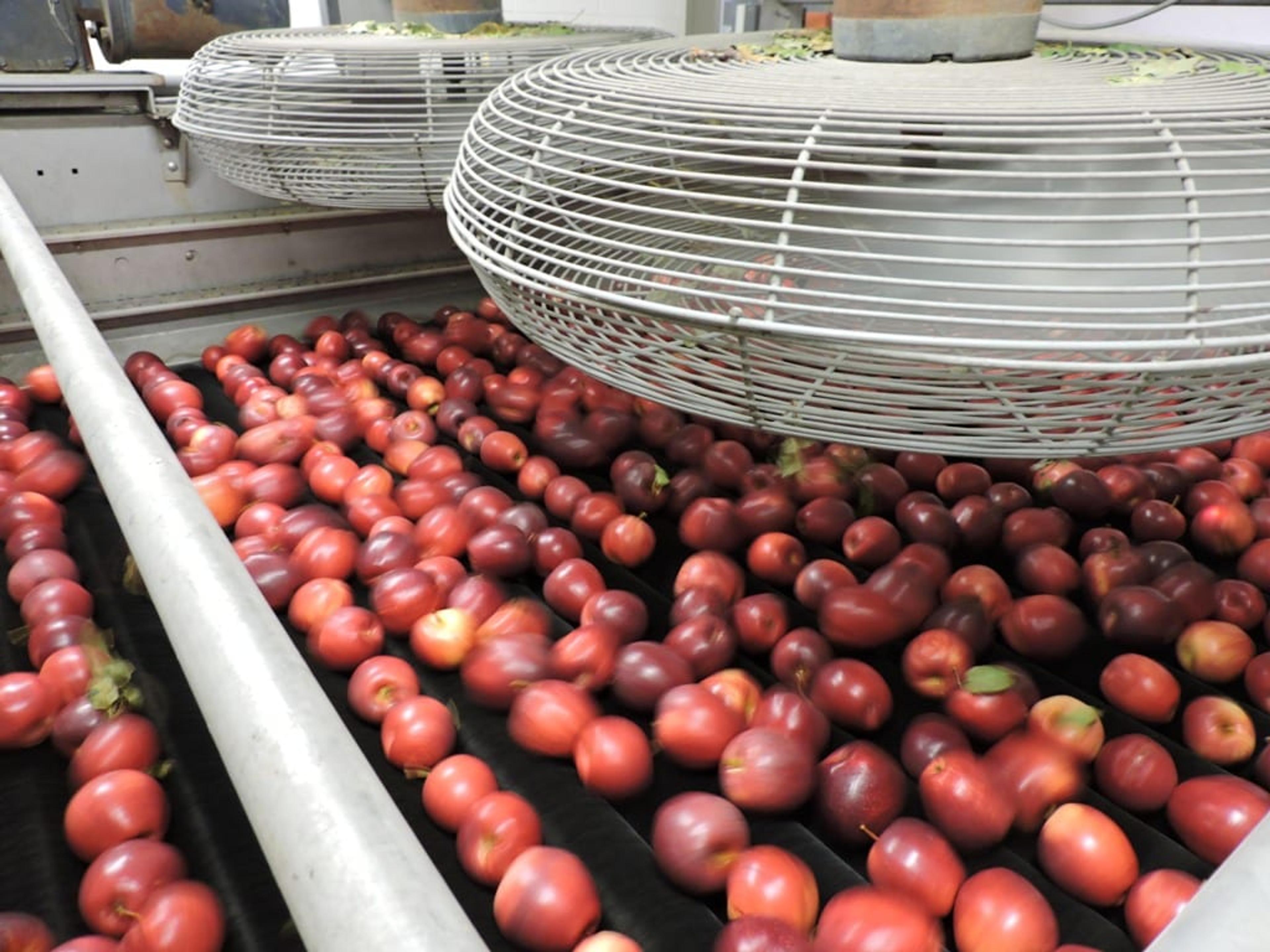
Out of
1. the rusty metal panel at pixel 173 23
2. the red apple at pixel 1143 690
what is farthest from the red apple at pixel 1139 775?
the rusty metal panel at pixel 173 23

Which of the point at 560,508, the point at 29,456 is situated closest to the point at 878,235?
the point at 560,508

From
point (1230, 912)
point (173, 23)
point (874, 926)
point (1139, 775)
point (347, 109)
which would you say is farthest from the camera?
point (173, 23)

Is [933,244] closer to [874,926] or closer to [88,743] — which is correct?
[874,926]

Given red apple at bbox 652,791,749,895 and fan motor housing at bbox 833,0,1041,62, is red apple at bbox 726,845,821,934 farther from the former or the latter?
fan motor housing at bbox 833,0,1041,62

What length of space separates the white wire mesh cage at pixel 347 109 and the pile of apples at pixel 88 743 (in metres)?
0.77

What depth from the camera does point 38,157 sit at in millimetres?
2320

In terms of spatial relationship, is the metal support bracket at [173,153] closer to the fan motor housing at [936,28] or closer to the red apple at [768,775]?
the fan motor housing at [936,28]

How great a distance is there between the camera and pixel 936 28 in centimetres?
126

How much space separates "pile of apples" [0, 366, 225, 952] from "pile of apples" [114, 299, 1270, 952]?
246mm

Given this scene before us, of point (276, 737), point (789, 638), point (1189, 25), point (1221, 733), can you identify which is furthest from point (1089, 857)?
point (1189, 25)

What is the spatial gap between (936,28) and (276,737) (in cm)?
122

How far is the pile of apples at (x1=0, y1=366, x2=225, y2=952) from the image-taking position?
93cm

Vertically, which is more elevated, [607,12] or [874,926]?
[607,12]

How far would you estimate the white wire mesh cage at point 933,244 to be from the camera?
0.82 metres
